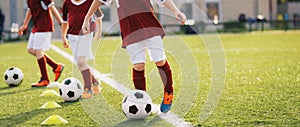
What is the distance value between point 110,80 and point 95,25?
1.86 metres

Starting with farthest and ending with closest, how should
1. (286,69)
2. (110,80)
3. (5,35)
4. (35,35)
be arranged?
(5,35)
(286,69)
(110,80)
(35,35)

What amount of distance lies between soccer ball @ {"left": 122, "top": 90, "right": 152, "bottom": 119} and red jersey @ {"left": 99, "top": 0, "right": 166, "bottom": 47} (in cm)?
57

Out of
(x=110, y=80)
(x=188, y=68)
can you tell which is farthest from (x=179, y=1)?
(x=110, y=80)

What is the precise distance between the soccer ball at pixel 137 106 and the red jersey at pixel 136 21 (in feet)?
1.87

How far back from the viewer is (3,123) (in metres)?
5.05

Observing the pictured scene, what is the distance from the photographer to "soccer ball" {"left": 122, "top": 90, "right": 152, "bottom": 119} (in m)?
5.04

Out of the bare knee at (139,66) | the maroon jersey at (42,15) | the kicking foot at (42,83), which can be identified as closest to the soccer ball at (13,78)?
the kicking foot at (42,83)

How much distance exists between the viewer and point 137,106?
5027mm

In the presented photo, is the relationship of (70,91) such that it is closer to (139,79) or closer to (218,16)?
(139,79)

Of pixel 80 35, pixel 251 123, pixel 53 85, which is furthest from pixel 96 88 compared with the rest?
pixel 251 123

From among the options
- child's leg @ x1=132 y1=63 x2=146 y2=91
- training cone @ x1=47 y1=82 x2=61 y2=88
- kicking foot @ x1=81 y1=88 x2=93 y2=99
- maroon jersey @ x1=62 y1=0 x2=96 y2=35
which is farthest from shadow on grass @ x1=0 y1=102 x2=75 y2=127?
training cone @ x1=47 y1=82 x2=61 y2=88

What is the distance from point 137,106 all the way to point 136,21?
2.83ft

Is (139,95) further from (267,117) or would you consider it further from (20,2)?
(20,2)

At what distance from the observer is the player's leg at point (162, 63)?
5.41m
